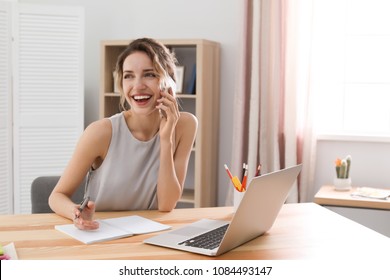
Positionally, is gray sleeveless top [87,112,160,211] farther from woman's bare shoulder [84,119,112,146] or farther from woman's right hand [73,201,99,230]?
woman's right hand [73,201,99,230]

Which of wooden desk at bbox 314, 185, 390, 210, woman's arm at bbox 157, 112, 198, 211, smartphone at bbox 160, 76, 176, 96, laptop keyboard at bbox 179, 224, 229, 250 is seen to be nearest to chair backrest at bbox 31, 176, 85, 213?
woman's arm at bbox 157, 112, 198, 211

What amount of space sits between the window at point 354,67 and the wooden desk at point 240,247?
7.39 feet

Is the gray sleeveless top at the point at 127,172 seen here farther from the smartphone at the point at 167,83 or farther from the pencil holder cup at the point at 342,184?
the pencil holder cup at the point at 342,184

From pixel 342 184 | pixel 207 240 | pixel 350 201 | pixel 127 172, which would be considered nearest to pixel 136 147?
pixel 127 172

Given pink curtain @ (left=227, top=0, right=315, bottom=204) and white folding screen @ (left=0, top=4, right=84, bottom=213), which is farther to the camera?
white folding screen @ (left=0, top=4, right=84, bottom=213)

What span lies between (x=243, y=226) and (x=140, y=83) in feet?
2.58

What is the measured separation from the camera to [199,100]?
388 centimetres

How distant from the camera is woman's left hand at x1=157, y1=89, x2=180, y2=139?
202 centimetres

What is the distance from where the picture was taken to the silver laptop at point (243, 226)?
1.35 metres

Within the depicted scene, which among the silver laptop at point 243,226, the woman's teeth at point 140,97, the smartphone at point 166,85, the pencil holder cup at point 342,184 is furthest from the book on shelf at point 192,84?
the silver laptop at point 243,226

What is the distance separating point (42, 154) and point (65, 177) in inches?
88.6

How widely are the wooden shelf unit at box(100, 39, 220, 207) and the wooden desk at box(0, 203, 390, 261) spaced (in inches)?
82.5

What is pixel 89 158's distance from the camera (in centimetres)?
200

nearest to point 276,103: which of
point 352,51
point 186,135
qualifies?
point 352,51
